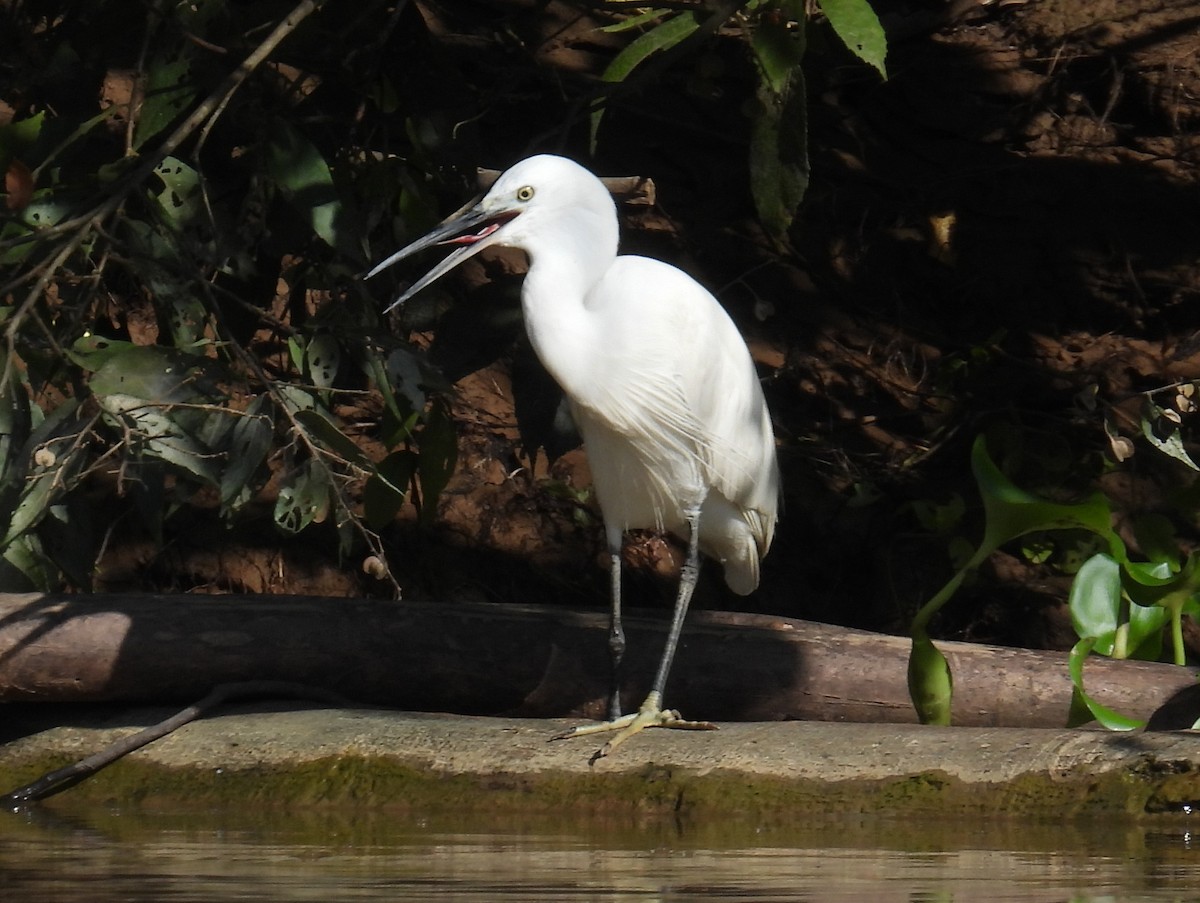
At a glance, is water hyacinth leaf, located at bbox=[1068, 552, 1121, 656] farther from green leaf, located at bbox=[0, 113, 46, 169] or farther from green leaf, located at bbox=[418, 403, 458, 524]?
green leaf, located at bbox=[0, 113, 46, 169]

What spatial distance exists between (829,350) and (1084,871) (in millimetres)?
4205

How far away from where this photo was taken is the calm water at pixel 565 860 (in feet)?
7.90

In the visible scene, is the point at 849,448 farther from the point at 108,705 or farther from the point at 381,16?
the point at 108,705

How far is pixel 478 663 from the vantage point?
410 cm

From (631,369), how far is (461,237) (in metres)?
0.51

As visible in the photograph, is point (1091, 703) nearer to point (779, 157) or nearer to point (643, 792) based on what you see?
point (643, 792)

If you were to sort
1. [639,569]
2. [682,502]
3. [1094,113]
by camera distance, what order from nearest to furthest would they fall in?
[682,502] → [639,569] → [1094,113]

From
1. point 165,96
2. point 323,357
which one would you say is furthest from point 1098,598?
point 165,96

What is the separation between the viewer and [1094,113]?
659cm

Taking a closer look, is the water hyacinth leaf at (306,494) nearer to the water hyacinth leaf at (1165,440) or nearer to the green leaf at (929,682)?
the green leaf at (929,682)

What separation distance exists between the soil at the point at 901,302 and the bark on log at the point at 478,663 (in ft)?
5.58

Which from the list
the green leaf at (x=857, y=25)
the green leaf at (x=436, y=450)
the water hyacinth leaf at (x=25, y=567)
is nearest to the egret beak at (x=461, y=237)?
the green leaf at (x=436, y=450)

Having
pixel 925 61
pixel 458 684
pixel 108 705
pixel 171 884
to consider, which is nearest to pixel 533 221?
pixel 458 684

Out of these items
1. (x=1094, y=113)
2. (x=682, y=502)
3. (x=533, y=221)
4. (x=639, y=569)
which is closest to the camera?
(x=533, y=221)
